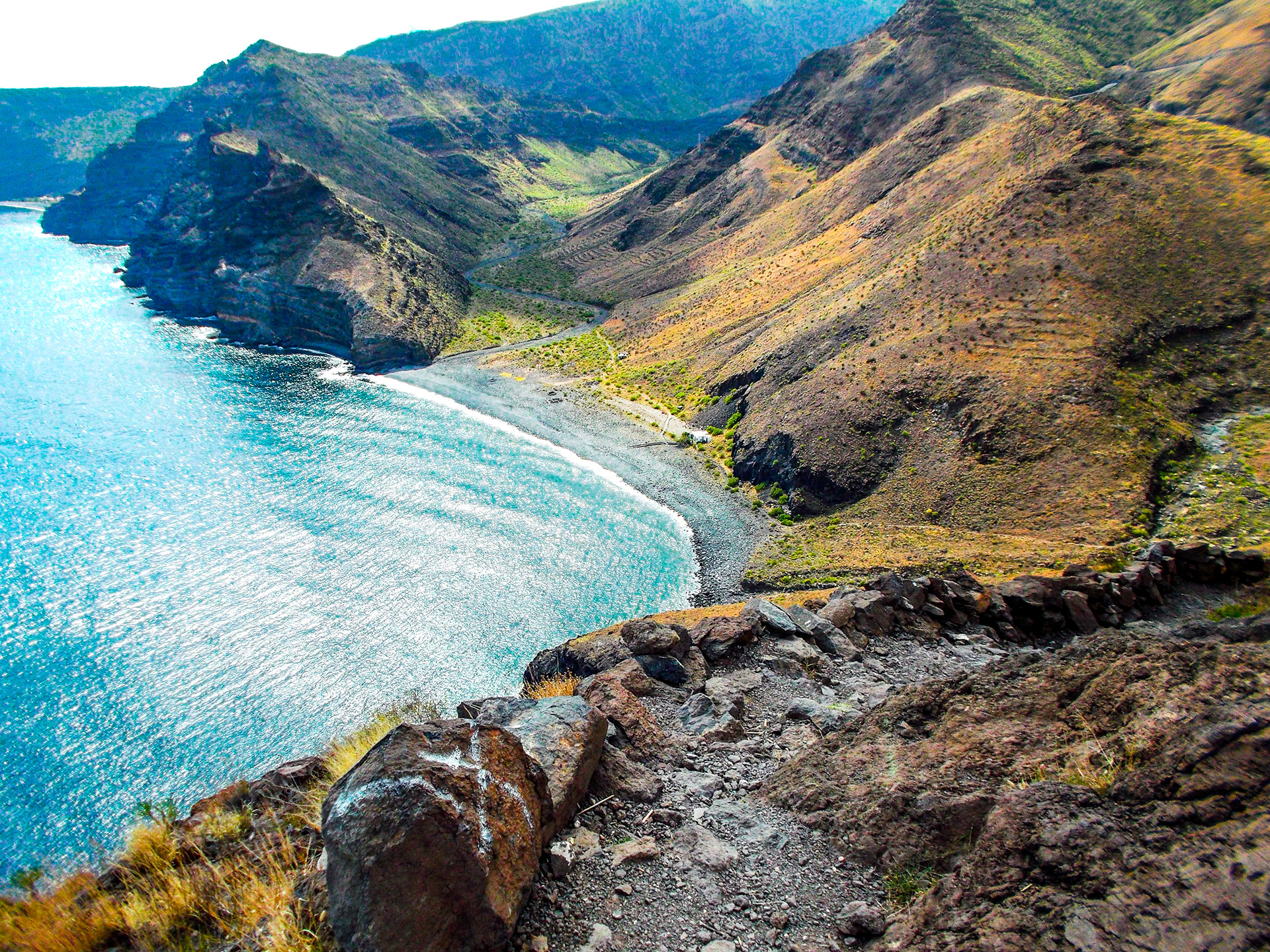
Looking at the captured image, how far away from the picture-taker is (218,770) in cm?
2952

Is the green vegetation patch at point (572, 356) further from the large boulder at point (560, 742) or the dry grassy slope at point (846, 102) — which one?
the large boulder at point (560, 742)

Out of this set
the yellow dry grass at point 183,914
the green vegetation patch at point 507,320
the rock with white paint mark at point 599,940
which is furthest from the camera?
the green vegetation patch at point 507,320

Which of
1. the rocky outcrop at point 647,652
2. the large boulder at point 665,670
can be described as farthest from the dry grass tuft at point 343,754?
the rocky outcrop at point 647,652

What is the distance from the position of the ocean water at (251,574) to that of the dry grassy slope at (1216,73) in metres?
103

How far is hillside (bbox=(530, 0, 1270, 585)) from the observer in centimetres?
4041

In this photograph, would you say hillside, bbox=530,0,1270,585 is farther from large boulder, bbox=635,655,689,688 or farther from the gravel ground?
the gravel ground

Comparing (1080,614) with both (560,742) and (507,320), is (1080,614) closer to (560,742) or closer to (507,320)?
(560,742)

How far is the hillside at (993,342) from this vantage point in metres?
40.4

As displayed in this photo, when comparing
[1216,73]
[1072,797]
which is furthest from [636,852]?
[1216,73]

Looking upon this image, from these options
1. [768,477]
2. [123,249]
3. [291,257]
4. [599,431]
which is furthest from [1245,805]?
[123,249]

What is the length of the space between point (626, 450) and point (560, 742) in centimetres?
5329

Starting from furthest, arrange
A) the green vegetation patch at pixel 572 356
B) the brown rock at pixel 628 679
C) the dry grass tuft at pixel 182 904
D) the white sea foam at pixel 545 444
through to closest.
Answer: the green vegetation patch at pixel 572 356
the white sea foam at pixel 545 444
the brown rock at pixel 628 679
the dry grass tuft at pixel 182 904

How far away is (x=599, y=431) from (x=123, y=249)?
19685 cm

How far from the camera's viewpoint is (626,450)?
207ft
